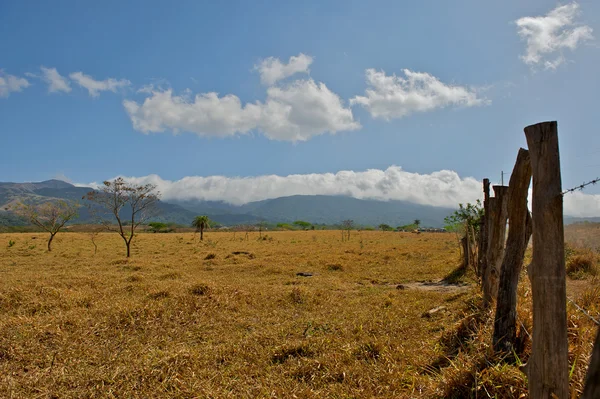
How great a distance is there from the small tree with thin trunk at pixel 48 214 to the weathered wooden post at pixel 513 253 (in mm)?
35196

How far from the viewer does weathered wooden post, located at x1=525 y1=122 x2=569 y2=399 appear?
124 inches

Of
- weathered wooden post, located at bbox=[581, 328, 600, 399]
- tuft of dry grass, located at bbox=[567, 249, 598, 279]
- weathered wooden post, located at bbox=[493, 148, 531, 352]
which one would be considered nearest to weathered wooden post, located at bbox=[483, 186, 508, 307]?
weathered wooden post, located at bbox=[493, 148, 531, 352]

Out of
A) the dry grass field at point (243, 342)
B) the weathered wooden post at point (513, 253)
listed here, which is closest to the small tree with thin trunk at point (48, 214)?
the dry grass field at point (243, 342)

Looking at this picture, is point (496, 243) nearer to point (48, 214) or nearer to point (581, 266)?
point (581, 266)

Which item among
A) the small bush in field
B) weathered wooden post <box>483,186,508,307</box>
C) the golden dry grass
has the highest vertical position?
weathered wooden post <box>483,186,508,307</box>

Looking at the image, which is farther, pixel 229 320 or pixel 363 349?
pixel 229 320

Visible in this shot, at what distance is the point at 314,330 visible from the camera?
749 centimetres

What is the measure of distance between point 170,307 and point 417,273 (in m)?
11.5

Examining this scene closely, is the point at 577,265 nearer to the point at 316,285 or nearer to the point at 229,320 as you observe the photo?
the point at 316,285

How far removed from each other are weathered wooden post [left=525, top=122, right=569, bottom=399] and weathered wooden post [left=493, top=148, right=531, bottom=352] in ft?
5.41

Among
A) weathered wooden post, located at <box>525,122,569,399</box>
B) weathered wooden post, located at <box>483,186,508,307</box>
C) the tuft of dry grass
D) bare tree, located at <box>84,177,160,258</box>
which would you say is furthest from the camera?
bare tree, located at <box>84,177,160,258</box>

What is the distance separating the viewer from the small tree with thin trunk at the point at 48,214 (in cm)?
3055

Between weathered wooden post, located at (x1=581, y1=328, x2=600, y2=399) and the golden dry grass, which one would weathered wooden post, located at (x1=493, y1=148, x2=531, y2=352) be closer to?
the golden dry grass

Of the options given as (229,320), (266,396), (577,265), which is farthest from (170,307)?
(577,265)
